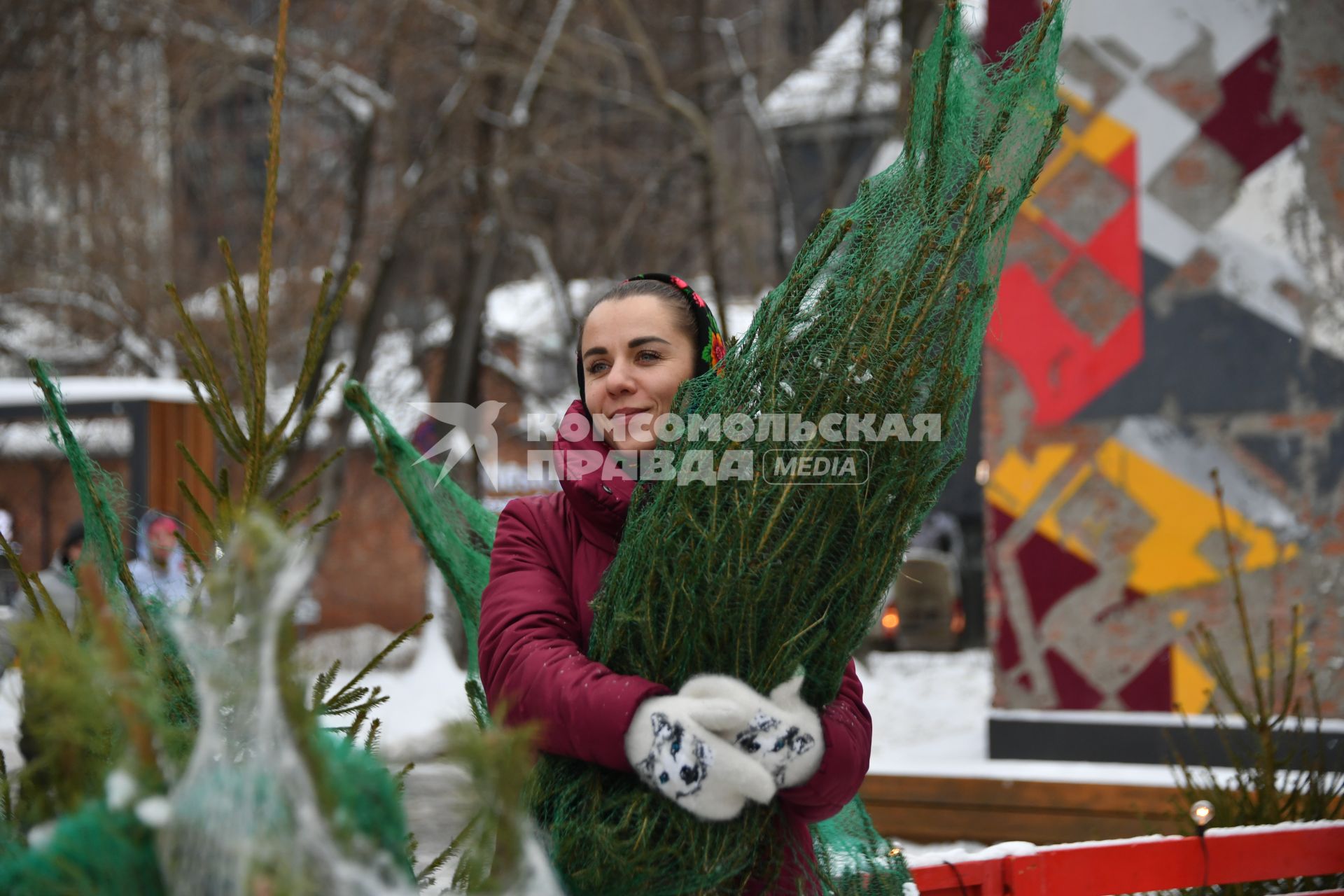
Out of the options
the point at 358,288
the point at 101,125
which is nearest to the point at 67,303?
the point at 101,125

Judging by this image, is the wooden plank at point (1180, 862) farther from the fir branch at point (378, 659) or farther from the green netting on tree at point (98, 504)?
the green netting on tree at point (98, 504)

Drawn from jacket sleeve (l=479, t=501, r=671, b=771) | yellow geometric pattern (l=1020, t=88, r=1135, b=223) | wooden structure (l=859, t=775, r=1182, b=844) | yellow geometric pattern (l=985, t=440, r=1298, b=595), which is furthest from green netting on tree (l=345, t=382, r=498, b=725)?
yellow geometric pattern (l=1020, t=88, r=1135, b=223)

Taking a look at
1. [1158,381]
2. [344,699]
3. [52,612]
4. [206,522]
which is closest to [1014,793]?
[1158,381]

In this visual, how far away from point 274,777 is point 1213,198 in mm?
6199

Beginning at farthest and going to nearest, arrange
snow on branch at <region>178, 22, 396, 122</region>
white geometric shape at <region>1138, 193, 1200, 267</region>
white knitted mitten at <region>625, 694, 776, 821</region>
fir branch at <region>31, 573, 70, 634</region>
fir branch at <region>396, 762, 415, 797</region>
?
snow on branch at <region>178, 22, 396, 122</region>
white geometric shape at <region>1138, 193, 1200, 267</region>
fir branch at <region>31, 573, 70, 634</region>
white knitted mitten at <region>625, 694, 776, 821</region>
fir branch at <region>396, 762, 415, 797</region>

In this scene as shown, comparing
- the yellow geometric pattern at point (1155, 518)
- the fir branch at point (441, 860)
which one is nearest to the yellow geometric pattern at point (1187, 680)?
the yellow geometric pattern at point (1155, 518)

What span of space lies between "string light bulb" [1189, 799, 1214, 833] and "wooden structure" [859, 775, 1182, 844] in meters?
1.97

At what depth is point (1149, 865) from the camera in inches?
94.4

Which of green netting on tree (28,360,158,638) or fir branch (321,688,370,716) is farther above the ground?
green netting on tree (28,360,158,638)

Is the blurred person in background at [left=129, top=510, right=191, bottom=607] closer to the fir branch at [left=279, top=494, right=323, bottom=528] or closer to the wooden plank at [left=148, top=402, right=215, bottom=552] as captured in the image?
the fir branch at [left=279, top=494, right=323, bottom=528]

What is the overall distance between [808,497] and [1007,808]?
436 centimetres

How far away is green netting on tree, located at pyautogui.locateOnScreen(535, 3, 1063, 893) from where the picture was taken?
1579 mm

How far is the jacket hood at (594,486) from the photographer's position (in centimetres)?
183

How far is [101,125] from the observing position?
1095 centimetres
